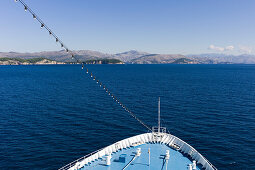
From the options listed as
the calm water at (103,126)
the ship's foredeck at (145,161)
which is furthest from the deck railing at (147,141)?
the calm water at (103,126)

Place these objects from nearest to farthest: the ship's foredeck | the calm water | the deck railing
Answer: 1. the ship's foredeck
2. the deck railing
3. the calm water

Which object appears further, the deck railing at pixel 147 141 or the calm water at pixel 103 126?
the calm water at pixel 103 126

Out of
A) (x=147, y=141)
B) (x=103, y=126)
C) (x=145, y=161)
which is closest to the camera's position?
(x=145, y=161)

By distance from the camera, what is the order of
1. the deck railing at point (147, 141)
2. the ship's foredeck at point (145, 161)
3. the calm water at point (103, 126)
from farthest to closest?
the calm water at point (103, 126) → the deck railing at point (147, 141) → the ship's foredeck at point (145, 161)

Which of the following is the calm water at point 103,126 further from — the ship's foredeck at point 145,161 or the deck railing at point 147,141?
the ship's foredeck at point 145,161

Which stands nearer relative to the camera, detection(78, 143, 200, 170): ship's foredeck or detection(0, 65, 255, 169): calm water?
detection(78, 143, 200, 170): ship's foredeck

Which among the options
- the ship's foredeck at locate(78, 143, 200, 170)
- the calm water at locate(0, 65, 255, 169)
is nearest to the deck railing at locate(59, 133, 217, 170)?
the ship's foredeck at locate(78, 143, 200, 170)

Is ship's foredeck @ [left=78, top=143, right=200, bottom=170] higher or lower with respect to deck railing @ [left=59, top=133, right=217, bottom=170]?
lower

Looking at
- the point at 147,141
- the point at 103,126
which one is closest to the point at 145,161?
the point at 147,141

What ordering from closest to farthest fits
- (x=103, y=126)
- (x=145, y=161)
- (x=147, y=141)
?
1. (x=145, y=161)
2. (x=147, y=141)
3. (x=103, y=126)

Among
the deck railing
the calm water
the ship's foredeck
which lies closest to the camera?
the ship's foredeck

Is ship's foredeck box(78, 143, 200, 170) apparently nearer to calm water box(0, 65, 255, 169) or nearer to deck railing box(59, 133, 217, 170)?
deck railing box(59, 133, 217, 170)

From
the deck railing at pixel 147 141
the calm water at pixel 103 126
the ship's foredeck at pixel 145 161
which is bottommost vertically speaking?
the calm water at pixel 103 126

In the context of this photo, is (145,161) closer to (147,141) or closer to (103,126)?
(147,141)
